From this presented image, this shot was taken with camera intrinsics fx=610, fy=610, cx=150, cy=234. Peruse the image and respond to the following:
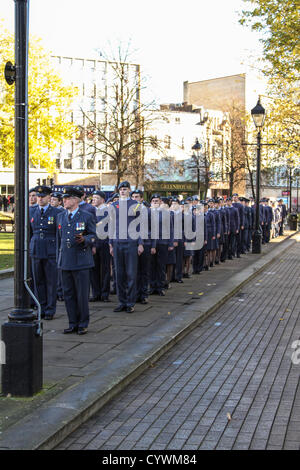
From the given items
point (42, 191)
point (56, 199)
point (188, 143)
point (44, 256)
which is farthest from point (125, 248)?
point (188, 143)

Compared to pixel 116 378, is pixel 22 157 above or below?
above

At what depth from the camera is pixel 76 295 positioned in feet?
27.1

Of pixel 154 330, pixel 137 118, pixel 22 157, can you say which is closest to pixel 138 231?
pixel 154 330

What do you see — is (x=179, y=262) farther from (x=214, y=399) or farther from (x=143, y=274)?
(x=214, y=399)

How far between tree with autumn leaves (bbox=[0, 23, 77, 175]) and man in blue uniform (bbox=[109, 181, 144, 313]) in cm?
2268

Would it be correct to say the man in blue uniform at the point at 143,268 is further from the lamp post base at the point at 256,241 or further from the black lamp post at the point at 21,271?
the lamp post base at the point at 256,241

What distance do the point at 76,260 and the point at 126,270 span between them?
1.95 metres

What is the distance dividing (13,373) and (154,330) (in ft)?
10.5

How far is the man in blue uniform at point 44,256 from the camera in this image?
30.3 ft

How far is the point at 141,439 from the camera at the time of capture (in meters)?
4.75

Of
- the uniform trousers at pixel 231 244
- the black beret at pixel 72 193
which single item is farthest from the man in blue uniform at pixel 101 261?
the uniform trousers at pixel 231 244

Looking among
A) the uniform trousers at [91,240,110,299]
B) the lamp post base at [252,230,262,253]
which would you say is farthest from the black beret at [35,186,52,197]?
the lamp post base at [252,230,262,253]

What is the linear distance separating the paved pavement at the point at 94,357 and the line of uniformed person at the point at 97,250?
393 millimetres
